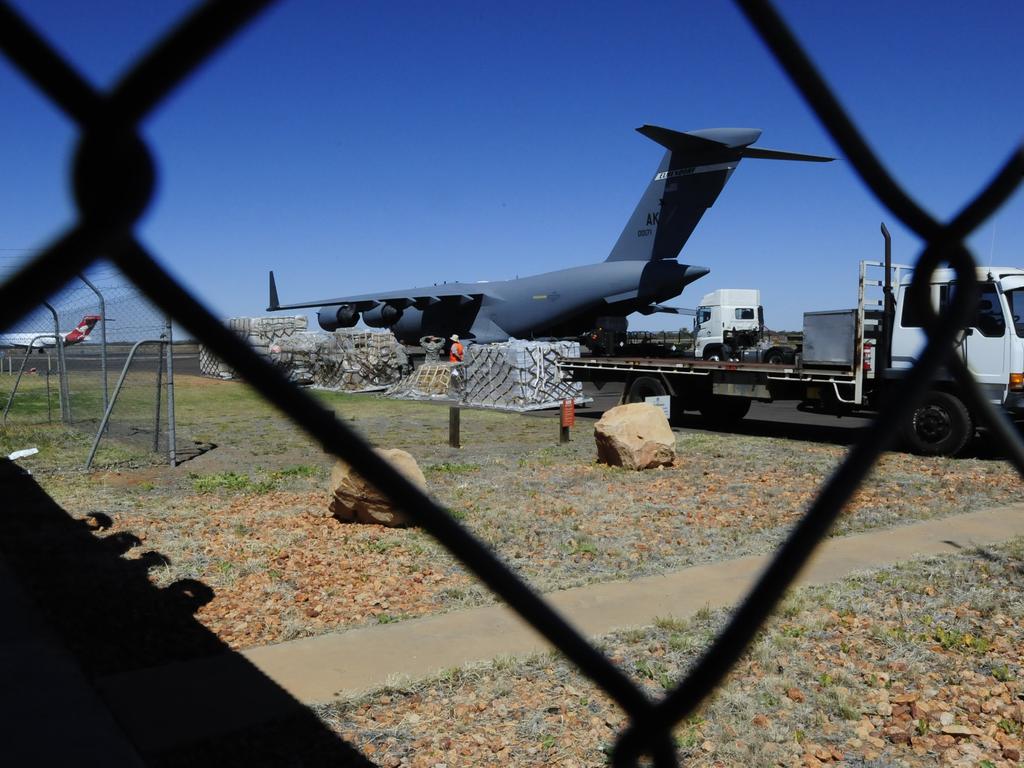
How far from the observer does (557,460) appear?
1119cm

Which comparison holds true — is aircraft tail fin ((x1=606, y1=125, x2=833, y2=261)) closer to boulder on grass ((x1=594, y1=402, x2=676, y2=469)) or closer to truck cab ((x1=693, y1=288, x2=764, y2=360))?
truck cab ((x1=693, y1=288, x2=764, y2=360))

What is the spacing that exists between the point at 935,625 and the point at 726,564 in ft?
5.23

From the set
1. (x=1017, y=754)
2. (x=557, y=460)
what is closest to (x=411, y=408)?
(x=557, y=460)

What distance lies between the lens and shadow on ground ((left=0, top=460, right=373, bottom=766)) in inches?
135

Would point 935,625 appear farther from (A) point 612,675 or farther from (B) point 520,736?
(A) point 612,675

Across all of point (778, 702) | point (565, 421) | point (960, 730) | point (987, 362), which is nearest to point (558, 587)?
point (778, 702)

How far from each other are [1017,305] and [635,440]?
18.4 ft

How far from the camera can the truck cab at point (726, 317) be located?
1161 inches

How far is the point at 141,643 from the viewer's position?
4590 mm

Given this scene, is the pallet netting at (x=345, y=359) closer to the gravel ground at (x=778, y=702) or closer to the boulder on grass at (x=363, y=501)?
the boulder on grass at (x=363, y=501)

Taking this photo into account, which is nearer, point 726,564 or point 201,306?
point 201,306

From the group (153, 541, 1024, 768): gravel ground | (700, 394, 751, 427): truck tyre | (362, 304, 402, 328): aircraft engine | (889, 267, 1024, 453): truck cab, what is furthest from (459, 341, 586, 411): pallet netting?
(153, 541, 1024, 768): gravel ground

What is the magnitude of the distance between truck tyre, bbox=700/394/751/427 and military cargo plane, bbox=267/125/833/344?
736 cm

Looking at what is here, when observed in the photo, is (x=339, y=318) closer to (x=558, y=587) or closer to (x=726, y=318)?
(x=726, y=318)
